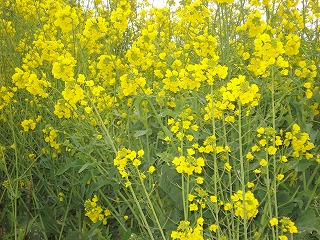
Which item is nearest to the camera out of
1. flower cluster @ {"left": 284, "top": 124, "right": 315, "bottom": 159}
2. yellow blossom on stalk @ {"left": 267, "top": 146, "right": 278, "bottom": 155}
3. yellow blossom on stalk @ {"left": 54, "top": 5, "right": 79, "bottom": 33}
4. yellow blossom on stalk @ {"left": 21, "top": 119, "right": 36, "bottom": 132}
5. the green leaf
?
yellow blossom on stalk @ {"left": 267, "top": 146, "right": 278, "bottom": 155}

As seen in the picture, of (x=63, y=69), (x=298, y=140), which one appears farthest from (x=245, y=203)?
(x=63, y=69)

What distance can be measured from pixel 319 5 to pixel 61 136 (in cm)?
171

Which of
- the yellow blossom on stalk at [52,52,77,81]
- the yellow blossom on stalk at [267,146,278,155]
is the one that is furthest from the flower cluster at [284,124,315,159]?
the yellow blossom on stalk at [52,52,77,81]

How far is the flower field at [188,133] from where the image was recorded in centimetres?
202

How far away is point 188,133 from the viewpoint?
2.47m

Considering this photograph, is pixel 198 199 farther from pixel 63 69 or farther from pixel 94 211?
pixel 94 211

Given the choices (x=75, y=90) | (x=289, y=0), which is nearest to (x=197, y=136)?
(x=75, y=90)

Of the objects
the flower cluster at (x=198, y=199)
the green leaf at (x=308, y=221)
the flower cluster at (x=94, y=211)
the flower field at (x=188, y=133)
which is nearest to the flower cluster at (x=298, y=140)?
the flower field at (x=188, y=133)

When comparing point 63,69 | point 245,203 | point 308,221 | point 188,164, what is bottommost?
point 308,221

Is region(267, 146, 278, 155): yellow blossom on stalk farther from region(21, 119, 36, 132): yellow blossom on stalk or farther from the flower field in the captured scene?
region(21, 119, 36, 132): yellow blossom on stalk

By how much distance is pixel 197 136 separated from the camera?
2.29 m

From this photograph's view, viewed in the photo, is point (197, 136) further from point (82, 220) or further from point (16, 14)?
point (16, 14)

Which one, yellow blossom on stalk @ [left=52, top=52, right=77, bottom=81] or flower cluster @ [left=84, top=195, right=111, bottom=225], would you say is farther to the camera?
flower cluster @ [left=84, top=195, right=111, bottom=225]

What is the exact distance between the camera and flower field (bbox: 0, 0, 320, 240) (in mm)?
2020
